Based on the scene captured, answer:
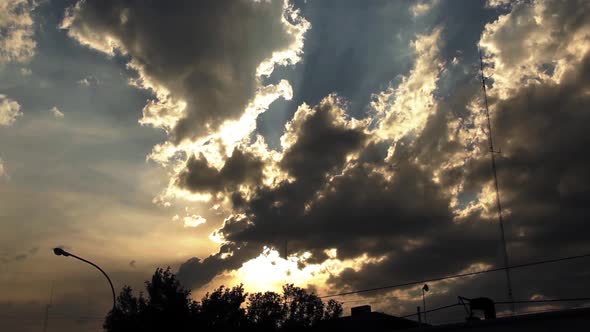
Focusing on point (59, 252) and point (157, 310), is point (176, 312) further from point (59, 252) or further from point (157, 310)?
point (59, 252)

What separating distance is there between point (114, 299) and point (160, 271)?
27.0 metres

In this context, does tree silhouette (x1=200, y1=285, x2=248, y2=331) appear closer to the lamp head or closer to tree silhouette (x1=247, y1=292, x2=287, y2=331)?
tree silhouette (x1=247, y1=292, x2=287, y2=331)

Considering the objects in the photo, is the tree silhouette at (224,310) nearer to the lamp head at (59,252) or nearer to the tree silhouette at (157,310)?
the tree silhouette at (157,310)

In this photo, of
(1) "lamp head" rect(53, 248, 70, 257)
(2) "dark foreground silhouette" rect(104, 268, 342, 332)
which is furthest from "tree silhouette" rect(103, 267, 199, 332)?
(1) "lamp head" rect(53, 248, 70, 257)

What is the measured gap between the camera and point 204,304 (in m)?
59.1

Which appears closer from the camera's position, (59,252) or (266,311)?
(59,252)

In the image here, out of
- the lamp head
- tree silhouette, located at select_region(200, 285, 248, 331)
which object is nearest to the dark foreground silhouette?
tree silhouette, located at select_region(200, 285, 248, 331)

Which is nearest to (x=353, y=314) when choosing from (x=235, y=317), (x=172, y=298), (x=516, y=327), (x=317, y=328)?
(x=317, y=328)

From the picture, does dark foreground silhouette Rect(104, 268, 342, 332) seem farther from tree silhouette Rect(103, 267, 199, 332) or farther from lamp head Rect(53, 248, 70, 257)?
lamp head Rect(53, 248, 70, 257)

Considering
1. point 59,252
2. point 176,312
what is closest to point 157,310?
point 176,312

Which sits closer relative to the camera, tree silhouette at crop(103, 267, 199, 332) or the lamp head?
the lamp head

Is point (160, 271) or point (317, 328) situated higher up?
point (160, 271)

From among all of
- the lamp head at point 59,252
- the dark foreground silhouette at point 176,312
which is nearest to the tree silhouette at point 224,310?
the dark foreground silhouette at point 176,312

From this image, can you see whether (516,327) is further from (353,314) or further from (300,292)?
(300,292)
